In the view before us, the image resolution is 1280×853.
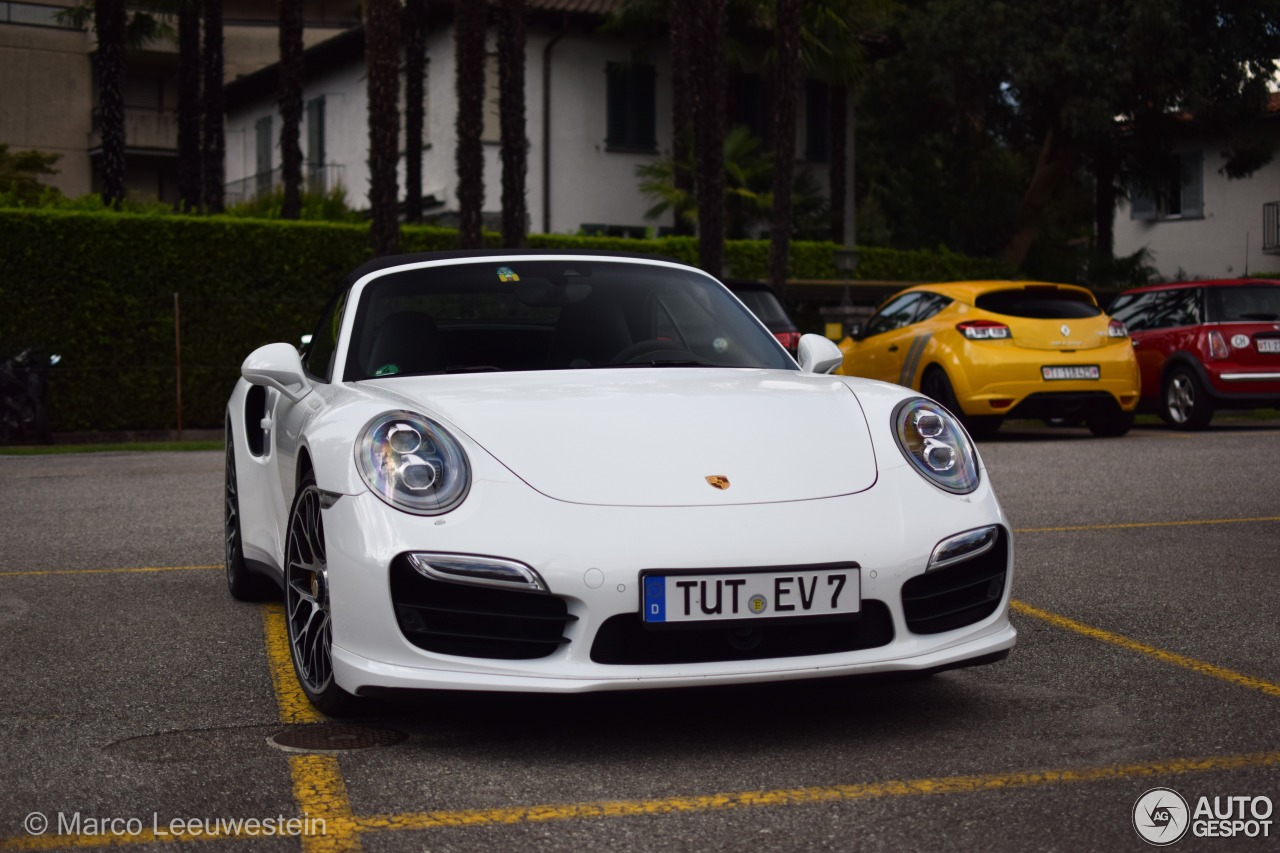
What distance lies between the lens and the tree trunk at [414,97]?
3023 centimetres

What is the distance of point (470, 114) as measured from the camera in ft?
75.0

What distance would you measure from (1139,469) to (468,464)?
826 cm

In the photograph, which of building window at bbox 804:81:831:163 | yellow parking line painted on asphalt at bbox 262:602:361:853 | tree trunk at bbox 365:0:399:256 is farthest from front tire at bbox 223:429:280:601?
building window at bbox 804:81:831:163

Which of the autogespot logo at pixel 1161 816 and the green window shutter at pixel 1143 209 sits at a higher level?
the green window shutter at pixel 1143 209

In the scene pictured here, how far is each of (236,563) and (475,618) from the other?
9.19 feet

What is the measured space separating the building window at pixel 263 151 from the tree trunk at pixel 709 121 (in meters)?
19.7

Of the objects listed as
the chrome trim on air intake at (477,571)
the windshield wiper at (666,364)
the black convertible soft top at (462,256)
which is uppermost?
the black convertible soft top at (462,256)

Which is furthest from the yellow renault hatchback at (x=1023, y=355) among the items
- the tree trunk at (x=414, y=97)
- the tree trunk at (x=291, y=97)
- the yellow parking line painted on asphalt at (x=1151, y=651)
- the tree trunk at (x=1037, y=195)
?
the tree trunk at (x=1037, y=195)

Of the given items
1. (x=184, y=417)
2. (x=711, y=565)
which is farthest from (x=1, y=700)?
(x=184, y=417)

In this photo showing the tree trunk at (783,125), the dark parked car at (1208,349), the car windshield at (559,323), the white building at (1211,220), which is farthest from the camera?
Result: the white building at (1211,220)

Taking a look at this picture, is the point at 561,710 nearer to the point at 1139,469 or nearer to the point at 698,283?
the point at 698,283

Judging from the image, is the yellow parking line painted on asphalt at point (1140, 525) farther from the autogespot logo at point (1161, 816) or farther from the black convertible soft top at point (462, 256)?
the autogespot logo at point (1161, 816)

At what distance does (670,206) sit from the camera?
32.4 meters

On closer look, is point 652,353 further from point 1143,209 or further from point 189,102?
point 1143,209
